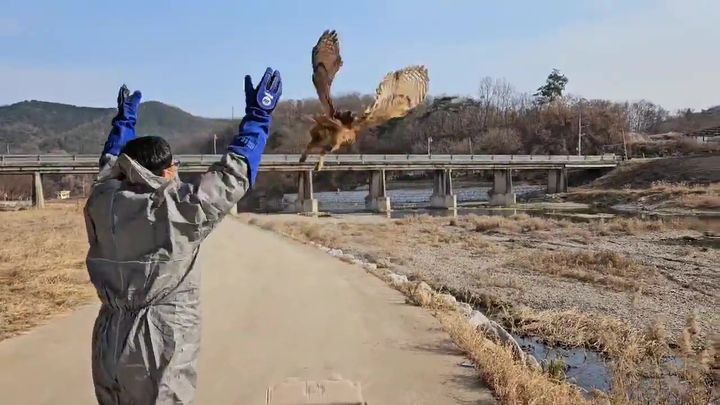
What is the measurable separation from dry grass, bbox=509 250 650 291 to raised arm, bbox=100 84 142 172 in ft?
48.3

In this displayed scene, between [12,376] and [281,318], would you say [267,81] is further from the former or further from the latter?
[281,318]

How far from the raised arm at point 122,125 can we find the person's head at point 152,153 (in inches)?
35.7

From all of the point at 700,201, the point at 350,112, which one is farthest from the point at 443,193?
the point at 350,112

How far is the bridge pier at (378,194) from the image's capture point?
2379 inches

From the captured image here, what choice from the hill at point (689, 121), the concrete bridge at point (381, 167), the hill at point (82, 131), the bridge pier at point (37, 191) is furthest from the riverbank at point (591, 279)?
the hill at point (689, 121)

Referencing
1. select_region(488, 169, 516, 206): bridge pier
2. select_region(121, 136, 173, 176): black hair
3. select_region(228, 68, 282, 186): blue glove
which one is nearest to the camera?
select_region(228, 68, 282, 186): blue glove

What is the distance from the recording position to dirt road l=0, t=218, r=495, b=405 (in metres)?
5.96

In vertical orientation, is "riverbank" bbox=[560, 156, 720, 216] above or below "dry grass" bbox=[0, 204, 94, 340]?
below

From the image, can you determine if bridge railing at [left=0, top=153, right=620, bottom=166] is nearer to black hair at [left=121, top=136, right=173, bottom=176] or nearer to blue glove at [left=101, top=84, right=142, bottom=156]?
blue glove at [left=101, top=84, right=142, bottom=156]

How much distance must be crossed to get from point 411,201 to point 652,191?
28267mm

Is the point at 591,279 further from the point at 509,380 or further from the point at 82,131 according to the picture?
the point at 82,131

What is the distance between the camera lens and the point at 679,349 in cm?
1030

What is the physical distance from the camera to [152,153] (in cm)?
302

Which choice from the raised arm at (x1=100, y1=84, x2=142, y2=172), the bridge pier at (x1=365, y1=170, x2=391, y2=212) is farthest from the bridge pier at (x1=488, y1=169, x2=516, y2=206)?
the raised arm at (x1=100, y1=84, x2=142, y2=172)
